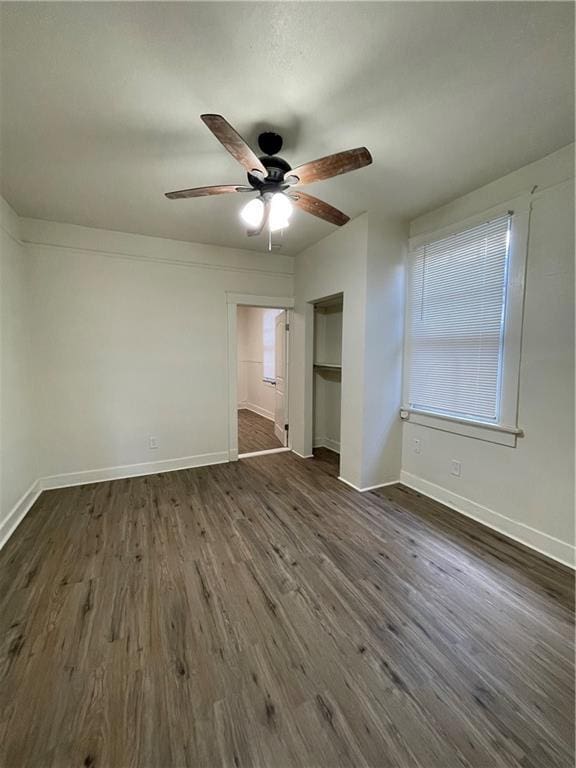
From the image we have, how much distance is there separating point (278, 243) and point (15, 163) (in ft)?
7.53

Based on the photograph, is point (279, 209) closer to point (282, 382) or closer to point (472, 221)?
point (472, 221)

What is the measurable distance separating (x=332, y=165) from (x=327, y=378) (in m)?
3.15

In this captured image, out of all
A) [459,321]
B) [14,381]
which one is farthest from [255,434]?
[459,321]

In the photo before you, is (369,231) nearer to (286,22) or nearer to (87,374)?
(286,22)

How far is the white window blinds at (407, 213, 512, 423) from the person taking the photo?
236 centimetres

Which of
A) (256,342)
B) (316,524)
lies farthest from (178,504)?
(256,342)

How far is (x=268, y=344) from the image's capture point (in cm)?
611

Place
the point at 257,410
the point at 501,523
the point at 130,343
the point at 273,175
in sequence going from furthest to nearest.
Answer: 1. the point at 257,410
2. the point at 130,343
3. the point at 501,523
4. the point at 273,175

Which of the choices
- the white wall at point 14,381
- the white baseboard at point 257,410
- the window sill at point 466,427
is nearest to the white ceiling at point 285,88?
the white wall at point 14,381

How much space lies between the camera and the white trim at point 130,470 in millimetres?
3176

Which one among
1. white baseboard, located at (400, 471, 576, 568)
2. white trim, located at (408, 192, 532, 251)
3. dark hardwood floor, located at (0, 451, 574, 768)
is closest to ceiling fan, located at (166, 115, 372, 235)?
white trim, located at (408, 192, 532, 251)

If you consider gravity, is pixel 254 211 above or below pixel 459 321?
above

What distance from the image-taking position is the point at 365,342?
2.94 metres

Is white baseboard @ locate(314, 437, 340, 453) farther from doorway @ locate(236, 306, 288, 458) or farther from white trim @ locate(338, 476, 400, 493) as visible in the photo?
white trim @ locate(338, 476, 400, 493)
